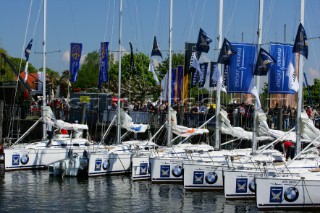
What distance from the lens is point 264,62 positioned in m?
39.4

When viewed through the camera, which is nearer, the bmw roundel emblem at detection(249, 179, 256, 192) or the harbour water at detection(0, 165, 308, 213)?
the harbour water at detection(0, 165, 308, 213)

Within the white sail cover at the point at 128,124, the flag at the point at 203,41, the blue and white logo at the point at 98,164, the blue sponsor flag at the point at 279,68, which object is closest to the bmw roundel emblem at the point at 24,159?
the blue and white logo at the point at 98,164

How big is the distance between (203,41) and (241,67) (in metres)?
4.38

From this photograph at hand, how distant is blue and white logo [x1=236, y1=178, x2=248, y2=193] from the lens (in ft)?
115

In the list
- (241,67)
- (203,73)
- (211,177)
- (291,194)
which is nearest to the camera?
(291,194)

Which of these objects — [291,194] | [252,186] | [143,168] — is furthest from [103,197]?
[291,194]

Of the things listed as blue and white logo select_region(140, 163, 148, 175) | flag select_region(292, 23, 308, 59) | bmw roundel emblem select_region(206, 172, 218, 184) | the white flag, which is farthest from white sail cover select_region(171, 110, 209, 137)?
flag select_region(292, 23, 308, 59)

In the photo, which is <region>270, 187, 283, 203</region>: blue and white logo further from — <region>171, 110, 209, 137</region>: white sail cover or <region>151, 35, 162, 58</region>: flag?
<region>151, 35, 162, 58</region>: flag

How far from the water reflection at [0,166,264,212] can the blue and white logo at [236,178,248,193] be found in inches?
23.4

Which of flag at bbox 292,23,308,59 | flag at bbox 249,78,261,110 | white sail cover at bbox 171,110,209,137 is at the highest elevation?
flag at bbox 292,23,308,59

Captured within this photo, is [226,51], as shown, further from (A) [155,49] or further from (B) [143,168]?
(A) [155,49]

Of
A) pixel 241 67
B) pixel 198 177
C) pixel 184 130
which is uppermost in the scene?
pixel 241 67

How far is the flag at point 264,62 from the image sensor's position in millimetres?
39375

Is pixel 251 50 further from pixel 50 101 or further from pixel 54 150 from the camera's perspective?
pixel 50 101
